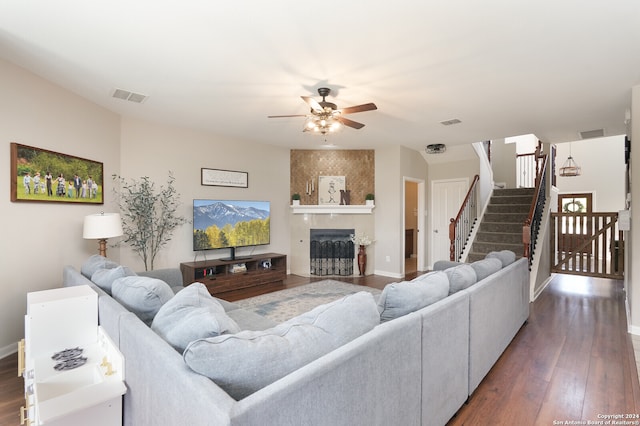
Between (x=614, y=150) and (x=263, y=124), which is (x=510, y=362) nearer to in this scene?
(x=263, y=124)

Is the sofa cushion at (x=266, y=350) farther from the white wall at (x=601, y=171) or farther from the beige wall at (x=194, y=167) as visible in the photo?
the white wall at (x=601, y=171)

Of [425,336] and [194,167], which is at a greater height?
[194,167]

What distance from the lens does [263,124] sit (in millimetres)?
4598

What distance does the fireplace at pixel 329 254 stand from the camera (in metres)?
6.29

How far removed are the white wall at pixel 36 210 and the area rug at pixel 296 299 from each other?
7.00 feet

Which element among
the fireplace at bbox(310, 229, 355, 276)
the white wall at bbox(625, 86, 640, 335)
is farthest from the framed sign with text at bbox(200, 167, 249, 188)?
the white wall at bbox(625, 86, 640, 335)

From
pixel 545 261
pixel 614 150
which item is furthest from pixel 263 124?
pixel 614 150

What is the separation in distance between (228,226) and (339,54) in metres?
3.49

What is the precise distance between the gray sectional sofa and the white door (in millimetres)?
4536

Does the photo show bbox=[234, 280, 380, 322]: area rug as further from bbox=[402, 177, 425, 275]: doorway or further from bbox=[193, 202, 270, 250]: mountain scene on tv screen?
bbox=[402, 177, 425, 275]: doorway

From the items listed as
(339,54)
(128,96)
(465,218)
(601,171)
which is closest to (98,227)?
(128,96)

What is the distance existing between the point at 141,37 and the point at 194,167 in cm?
277

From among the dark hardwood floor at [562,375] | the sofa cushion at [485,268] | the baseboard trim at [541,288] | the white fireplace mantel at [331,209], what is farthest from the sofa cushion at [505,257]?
the white fireplace mantel at [331,209]

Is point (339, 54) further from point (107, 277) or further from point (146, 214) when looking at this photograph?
point (146, 214)
